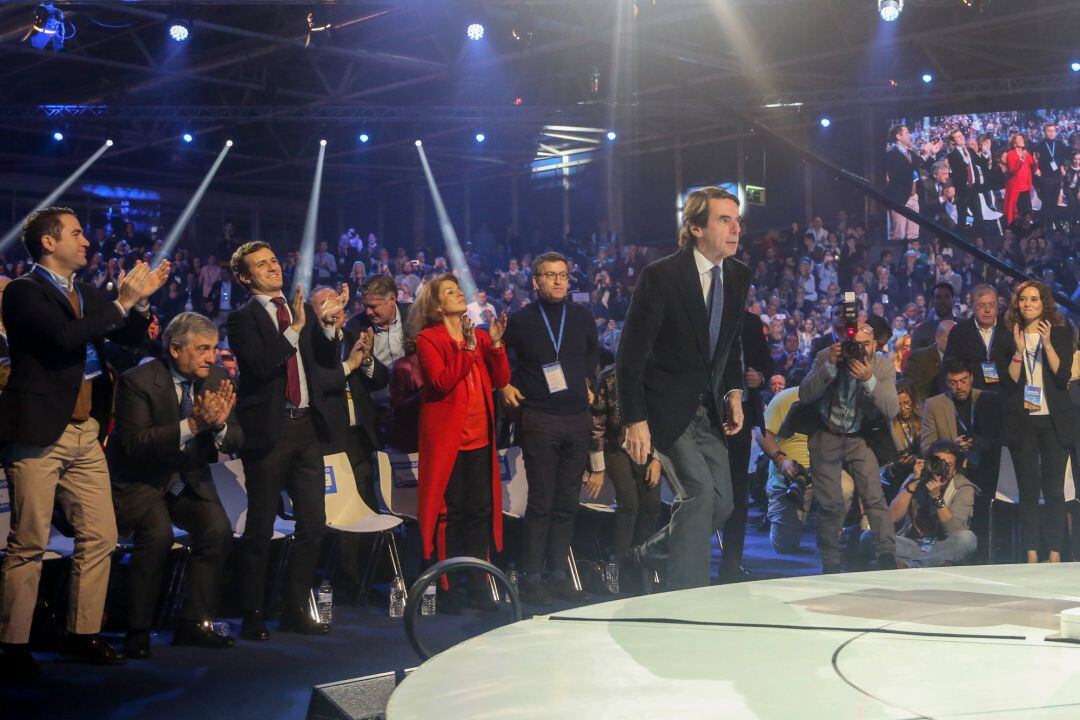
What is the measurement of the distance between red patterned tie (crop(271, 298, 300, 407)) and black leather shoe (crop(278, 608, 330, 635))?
34.3 inches

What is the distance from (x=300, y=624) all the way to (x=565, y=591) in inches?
49.7

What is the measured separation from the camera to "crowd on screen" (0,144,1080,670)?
375cm

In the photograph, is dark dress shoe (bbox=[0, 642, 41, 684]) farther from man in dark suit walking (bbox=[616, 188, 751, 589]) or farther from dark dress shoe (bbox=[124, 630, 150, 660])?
man in dark suit walking (bbox=[616, 188, 751, 589])

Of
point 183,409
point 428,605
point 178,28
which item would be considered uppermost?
point 178,28

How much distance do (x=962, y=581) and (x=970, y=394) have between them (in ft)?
11.5

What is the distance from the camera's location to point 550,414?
4.91 metres

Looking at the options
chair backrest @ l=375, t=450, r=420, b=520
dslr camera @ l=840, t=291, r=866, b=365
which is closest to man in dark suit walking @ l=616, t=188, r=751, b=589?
dslr camera @ l=840, t=291, r=866, b=365

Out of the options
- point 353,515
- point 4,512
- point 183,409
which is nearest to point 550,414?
point 353,515

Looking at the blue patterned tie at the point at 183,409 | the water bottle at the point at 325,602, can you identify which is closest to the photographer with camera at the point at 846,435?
the water bottle at the point at 325,602

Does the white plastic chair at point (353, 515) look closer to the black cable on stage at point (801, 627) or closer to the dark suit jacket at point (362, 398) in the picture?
the dark suit jacket at point (362, 398)

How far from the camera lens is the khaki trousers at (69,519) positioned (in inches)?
139

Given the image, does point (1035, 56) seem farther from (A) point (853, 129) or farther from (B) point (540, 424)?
(B) point (540, 424)

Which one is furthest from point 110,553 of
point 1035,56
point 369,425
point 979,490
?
point 1035,56

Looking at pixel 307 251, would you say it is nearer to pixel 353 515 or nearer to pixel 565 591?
pixel 353 515
